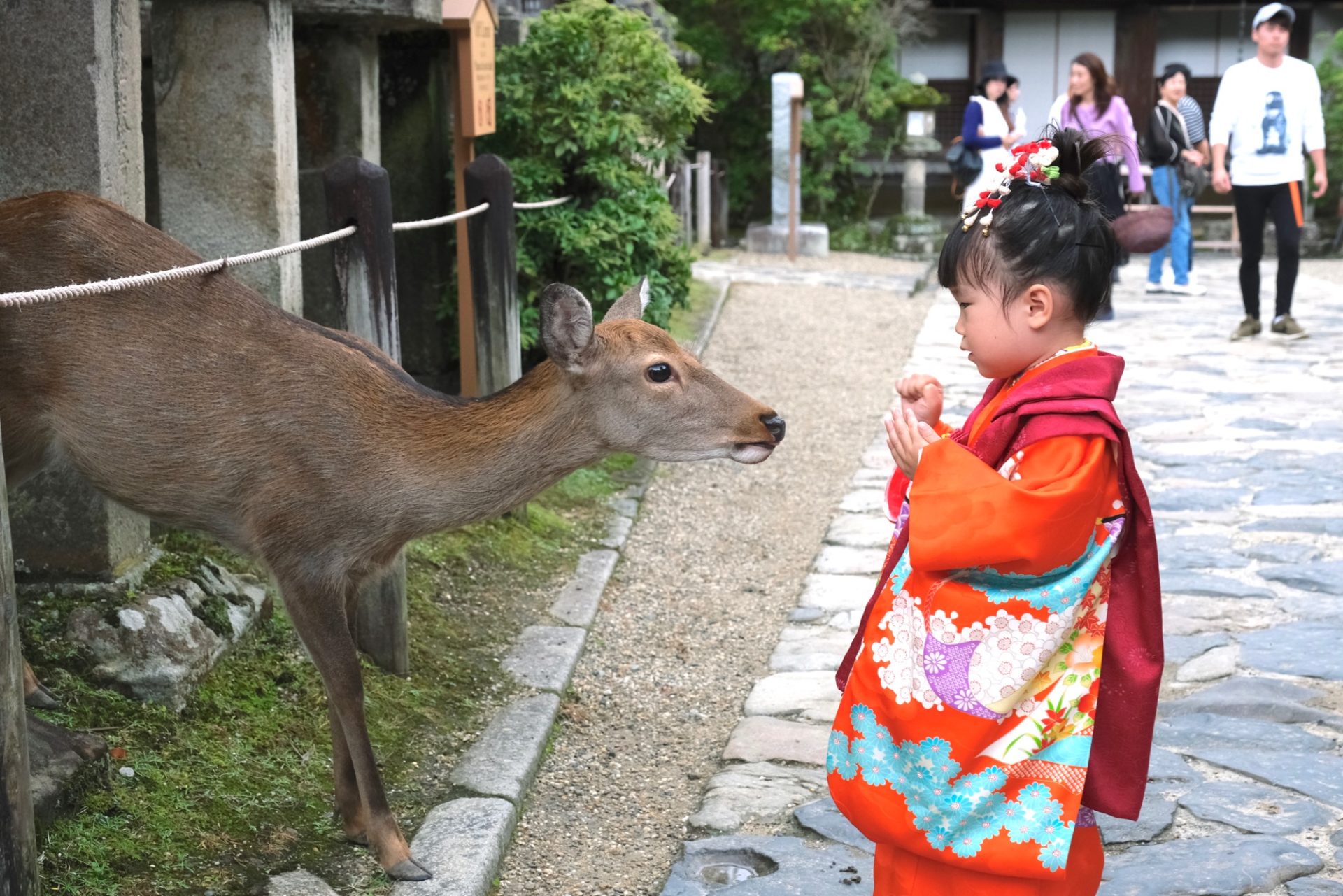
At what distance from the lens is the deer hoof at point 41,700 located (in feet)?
12.3

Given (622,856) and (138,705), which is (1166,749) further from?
(138,705)

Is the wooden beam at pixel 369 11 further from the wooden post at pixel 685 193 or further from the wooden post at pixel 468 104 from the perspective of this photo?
the wooden post at pixel 685 193

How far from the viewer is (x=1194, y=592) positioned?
5664mm

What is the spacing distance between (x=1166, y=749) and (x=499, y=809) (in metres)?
2.02

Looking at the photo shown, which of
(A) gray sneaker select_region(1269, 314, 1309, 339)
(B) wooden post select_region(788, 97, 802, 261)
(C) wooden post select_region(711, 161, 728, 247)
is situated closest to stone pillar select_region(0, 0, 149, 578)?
(A) gray sneaker select_region(1269, 314, 1309, 339)

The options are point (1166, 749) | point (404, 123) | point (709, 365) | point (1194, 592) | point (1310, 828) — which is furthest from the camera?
point (709, 365)

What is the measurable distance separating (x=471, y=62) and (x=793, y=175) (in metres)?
11.1

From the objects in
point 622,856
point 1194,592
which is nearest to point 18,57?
point 622,856

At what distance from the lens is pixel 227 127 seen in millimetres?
4812

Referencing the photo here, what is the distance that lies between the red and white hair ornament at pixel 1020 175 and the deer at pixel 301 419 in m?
0.91

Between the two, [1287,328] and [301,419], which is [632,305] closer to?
[301,419]

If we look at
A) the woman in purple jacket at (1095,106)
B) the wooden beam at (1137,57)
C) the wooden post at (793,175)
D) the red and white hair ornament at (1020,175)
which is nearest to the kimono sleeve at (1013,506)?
the red and white hair ornament at (1020,175)

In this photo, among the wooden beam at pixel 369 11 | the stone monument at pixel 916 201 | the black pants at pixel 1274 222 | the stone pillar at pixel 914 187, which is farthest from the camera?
the stone pillar at pixel 914 187

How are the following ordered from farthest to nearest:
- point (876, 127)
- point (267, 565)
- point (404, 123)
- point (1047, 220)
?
point (876, 127), point (404, 123), point (267, 565), point (1047, 220)
